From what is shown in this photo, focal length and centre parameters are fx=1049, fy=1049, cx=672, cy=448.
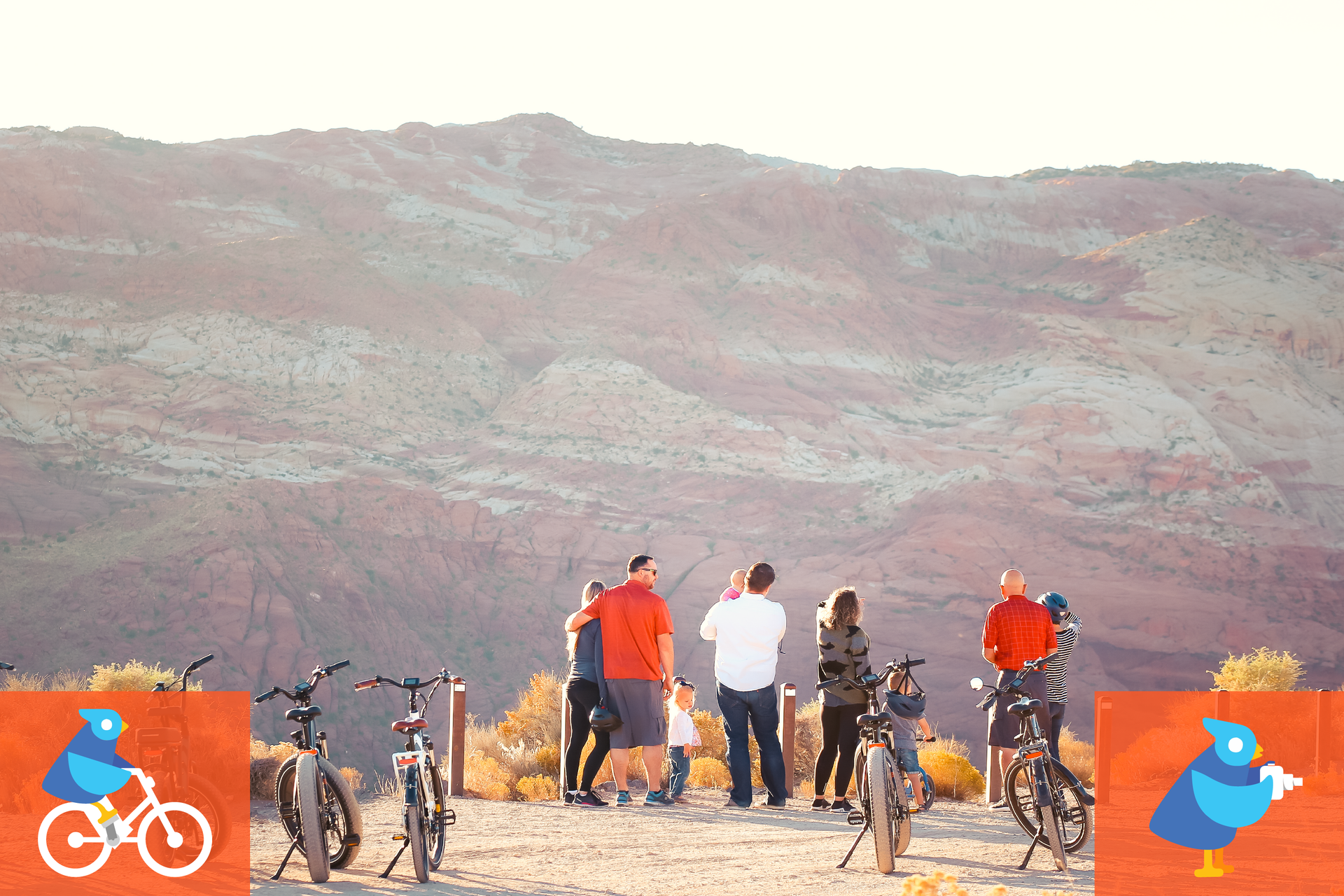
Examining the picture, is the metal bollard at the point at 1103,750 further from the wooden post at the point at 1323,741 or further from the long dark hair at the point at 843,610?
the wooden post at the point at 1323,741

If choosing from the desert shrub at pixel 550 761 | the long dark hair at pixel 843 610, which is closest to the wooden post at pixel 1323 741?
the long dark hair at pixel 843 610

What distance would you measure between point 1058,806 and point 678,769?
3462mm

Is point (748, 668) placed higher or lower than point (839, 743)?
higher

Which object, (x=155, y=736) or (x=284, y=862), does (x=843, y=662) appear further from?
(x=155, y=736)

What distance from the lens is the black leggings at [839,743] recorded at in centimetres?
720

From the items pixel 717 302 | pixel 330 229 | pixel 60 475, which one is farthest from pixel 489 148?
pixel 60 475

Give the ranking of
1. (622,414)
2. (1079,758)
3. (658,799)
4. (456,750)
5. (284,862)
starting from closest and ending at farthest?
(284,862) → (658,799) → (456,750) → (1079,758) → (622,414)

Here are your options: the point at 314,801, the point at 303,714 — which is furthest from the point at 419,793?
the point at 303,714

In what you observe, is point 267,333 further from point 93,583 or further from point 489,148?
point 489,148

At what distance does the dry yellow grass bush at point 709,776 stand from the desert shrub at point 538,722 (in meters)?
2.25

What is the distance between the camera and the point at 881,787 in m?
5.64

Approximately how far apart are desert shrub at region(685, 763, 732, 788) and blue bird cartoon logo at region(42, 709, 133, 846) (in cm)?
593

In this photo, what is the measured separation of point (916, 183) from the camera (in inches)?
2179
